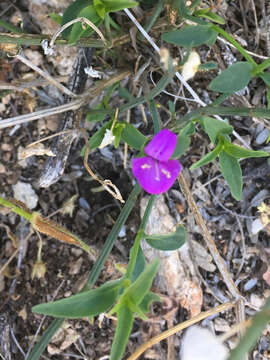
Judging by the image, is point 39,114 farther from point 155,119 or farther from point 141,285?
point 141,285

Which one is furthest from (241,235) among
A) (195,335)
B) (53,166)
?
(195,335)

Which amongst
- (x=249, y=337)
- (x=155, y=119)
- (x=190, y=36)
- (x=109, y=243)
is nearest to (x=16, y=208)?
(x=109, y=243)

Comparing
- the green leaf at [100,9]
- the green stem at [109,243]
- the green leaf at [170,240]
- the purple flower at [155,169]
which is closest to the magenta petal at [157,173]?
the purple flower at [155,169]

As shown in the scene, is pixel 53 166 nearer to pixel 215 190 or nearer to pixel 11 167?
pixel 11 167

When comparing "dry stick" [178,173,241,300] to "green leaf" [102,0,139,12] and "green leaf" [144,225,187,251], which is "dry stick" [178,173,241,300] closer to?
"green leaf" [144,225,187,251]

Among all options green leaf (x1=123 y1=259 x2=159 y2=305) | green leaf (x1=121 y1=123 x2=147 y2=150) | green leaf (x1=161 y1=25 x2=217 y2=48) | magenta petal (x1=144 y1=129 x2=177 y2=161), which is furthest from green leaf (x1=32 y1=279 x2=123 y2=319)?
green leaf (x1=161 y1=25 x2=217 y2=48)
